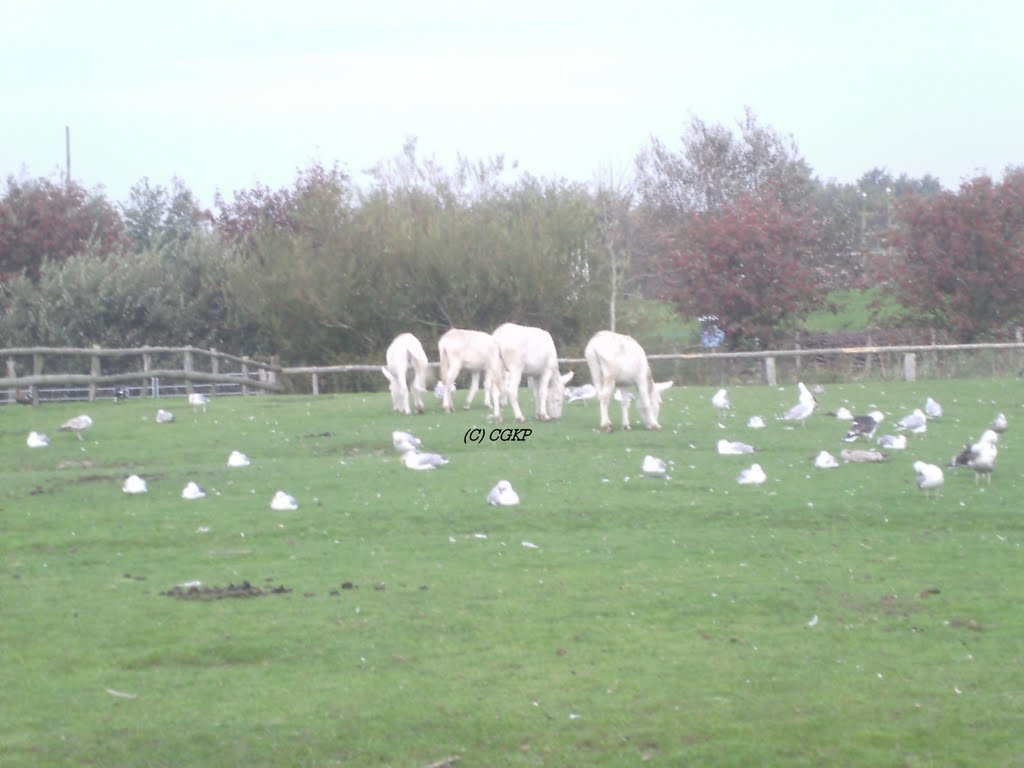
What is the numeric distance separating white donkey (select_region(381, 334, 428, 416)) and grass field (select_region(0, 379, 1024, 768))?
5601mm

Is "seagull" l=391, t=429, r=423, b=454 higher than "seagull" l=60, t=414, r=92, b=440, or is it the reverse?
"seagull" l=60, t=414, r=92, b=440

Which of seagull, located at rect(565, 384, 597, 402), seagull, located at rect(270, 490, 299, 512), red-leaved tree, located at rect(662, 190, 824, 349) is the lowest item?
seagull, located at rect(270, 490, 299, 512)

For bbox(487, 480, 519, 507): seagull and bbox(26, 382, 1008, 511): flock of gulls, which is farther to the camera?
bbox(26, 382, 1008, 511): flock of gulls

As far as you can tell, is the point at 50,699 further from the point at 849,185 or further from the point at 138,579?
the point at 849,185

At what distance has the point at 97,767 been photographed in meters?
6.50

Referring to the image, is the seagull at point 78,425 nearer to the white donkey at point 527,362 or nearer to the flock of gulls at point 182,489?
the flock of gulls at point 182,489

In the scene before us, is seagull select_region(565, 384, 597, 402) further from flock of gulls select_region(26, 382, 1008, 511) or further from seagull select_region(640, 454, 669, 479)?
seagull select_region(640, 454, 669, 479)

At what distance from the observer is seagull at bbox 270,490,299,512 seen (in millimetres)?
13258

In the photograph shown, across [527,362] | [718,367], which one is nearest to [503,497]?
[527,362]

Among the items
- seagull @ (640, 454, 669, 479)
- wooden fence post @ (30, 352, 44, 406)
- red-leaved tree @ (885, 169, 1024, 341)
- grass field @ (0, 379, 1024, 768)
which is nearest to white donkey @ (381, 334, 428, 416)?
grass field @ (0, 379, 1024, 768)

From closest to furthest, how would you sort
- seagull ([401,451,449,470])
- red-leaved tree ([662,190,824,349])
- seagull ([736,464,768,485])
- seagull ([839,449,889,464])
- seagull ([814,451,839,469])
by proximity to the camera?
seagull ([736,464,768,485])
seagull ([814,451,839,469])
seagull ([401,451,449,470])
seagull ([839,449,889,464])
red-leaved tree ([662,190,824,349])

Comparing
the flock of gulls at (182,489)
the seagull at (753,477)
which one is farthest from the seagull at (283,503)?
the seagull at (753,477)

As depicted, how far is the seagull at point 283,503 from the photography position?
13258mm

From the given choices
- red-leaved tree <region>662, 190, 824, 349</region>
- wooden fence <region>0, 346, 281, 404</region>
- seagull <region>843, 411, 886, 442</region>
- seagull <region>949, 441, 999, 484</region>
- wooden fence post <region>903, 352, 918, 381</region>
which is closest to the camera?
seagull <region>949, 441, 999, 484</region>
